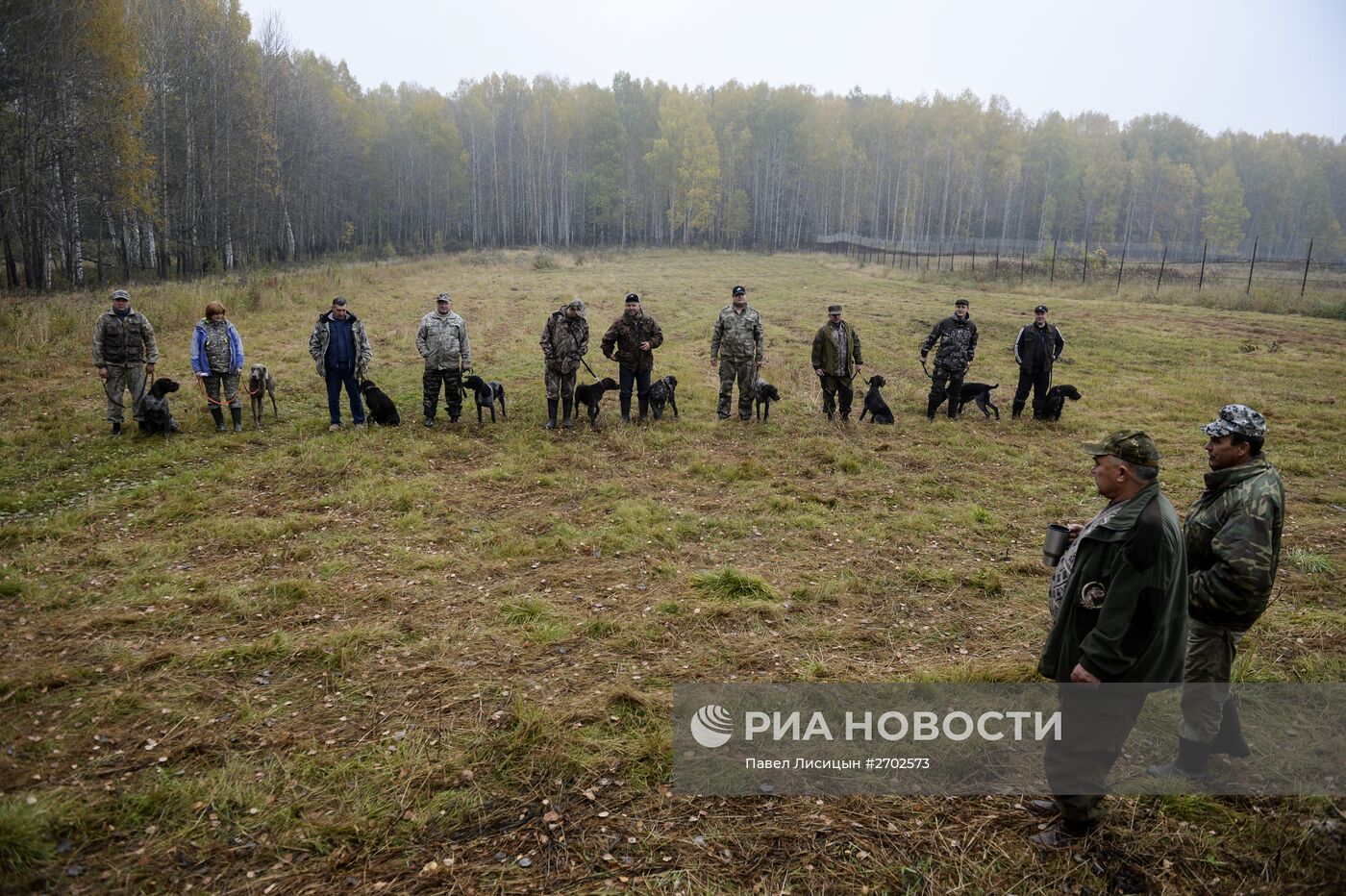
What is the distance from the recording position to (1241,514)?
3.39 m

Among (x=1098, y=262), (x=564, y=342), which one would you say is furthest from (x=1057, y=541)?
(x=1098, y=262)

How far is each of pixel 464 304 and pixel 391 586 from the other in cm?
1867

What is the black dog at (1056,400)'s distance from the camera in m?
11.8

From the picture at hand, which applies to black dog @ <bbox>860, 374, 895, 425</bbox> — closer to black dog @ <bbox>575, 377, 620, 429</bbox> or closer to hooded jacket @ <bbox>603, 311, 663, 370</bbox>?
hooded jacket @ <bbox>603, 311, 663, 370</bbox>

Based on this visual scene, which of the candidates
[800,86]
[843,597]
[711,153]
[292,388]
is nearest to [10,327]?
[292,388]

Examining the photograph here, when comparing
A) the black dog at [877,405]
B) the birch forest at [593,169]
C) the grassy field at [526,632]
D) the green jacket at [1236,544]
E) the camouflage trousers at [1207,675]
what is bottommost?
the grassy field at [526,632]

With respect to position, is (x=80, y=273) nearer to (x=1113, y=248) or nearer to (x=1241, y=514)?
(x=1241, y=514)

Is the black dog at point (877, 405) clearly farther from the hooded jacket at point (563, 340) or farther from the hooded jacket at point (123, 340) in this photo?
the hooded jacket at point (123, 340)

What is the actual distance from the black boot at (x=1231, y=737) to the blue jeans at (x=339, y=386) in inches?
408

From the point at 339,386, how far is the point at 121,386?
2.90 metres

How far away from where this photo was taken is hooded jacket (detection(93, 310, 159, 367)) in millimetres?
9703

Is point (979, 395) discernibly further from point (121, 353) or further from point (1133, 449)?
point (121, 353)

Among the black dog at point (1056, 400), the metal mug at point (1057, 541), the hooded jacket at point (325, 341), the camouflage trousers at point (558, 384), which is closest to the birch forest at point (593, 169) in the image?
the hooded jacket at point (325, 341)

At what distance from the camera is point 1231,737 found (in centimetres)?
373
